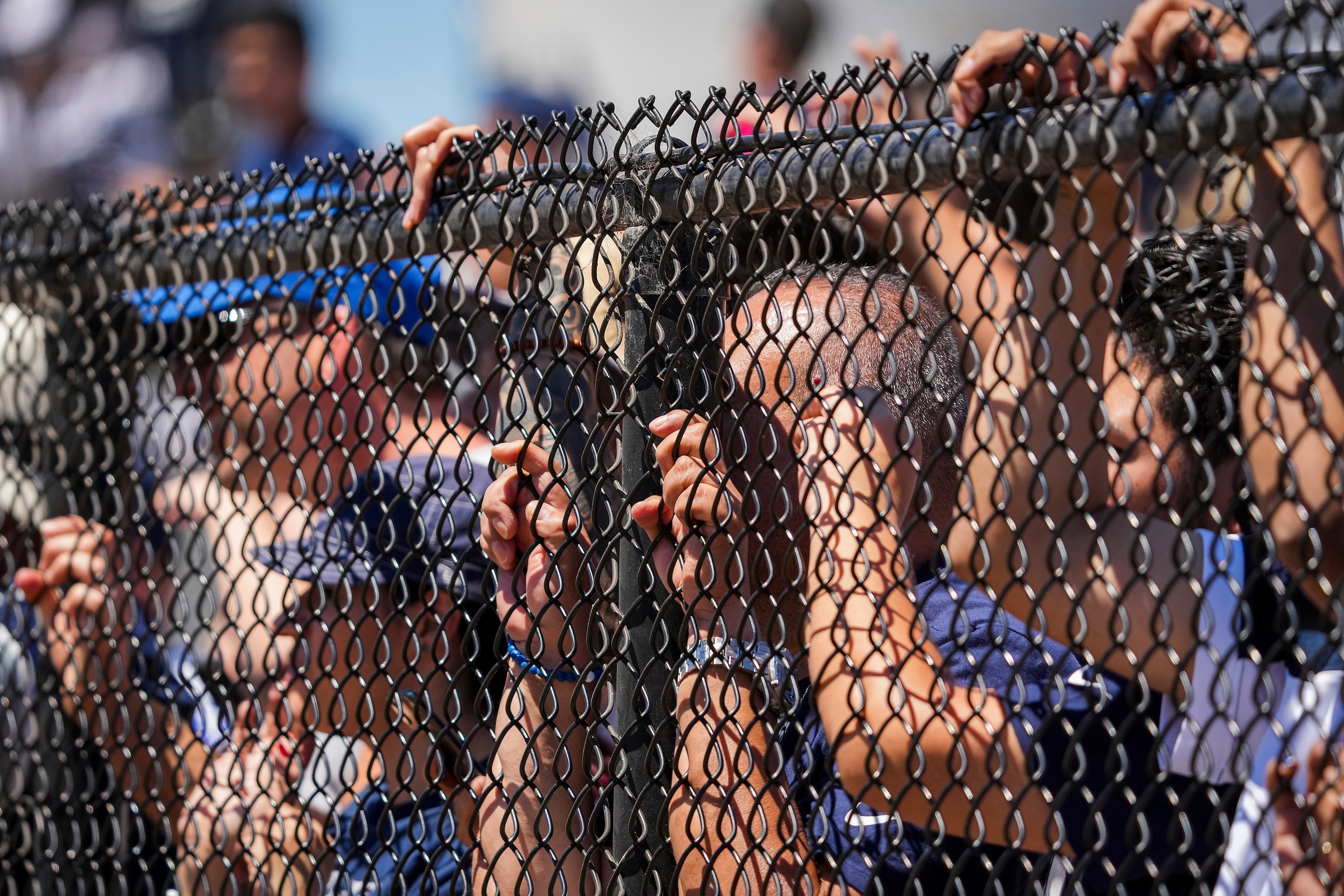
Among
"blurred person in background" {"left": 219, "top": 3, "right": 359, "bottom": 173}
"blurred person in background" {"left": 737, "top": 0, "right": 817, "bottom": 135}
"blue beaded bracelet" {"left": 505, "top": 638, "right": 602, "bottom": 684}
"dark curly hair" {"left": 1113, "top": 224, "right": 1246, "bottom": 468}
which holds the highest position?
"blurred person in background" {"left": 219, "top": 3, "right": 359, "bottom": 173}

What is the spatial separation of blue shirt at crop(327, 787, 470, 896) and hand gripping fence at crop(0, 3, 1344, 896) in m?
0.01

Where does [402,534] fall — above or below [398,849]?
above

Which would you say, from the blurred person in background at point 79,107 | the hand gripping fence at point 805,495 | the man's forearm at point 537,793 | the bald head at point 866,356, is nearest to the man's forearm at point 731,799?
the hand gripping fence at point 805,495

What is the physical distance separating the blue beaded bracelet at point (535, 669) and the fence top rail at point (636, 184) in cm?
56

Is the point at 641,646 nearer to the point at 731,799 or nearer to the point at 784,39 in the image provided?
the point at 731,799

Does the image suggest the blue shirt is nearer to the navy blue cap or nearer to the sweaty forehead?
the navy blue cap

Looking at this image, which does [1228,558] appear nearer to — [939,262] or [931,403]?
[939,262]

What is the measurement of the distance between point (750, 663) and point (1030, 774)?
425 millimetres

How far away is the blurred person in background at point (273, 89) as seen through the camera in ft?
17.7

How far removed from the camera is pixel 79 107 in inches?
298

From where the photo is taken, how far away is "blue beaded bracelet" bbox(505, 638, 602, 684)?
1690mm

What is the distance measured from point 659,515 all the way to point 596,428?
14cm

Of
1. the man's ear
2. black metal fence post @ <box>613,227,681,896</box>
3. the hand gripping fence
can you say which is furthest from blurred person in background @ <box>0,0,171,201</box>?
black metal fence post @ <box>613,227,681,896</box>

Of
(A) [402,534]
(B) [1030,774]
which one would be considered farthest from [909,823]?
(A) [402,534]
